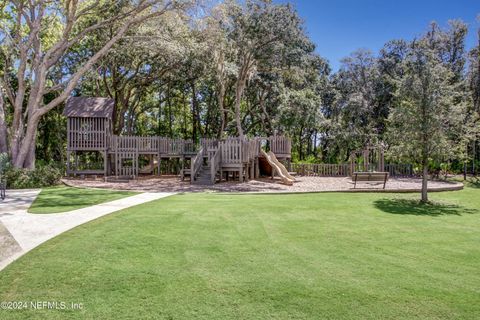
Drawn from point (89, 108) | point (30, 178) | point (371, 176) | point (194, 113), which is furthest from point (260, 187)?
point (194, 113)

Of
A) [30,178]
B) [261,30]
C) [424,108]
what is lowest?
[30,178]

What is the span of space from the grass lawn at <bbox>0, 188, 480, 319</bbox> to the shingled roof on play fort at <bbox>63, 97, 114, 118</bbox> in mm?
17194

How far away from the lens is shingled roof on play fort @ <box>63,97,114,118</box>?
23.1 meters

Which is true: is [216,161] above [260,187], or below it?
above

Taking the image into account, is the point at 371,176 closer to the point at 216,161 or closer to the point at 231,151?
the point at 231,151

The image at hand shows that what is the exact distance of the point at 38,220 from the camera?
24.6ft

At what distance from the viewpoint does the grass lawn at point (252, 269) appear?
11.7 ft

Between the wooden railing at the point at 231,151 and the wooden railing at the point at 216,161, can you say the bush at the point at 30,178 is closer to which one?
the wooden railing at the point at 216,161

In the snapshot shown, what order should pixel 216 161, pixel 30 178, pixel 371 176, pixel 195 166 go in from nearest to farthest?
1. pixel 371 176
2. pixel 30 178
3. pixel 216 161
4. pixel 195 166

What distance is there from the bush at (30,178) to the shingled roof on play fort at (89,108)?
302 inches

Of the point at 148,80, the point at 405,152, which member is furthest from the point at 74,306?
the point at 148,80

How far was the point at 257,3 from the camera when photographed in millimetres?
20562

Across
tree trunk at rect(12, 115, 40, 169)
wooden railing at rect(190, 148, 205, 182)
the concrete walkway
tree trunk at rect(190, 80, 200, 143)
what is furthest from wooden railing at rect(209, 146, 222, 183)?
tree trunk at rect(190, 80, 200, 143)

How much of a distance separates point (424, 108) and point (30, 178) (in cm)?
1583
